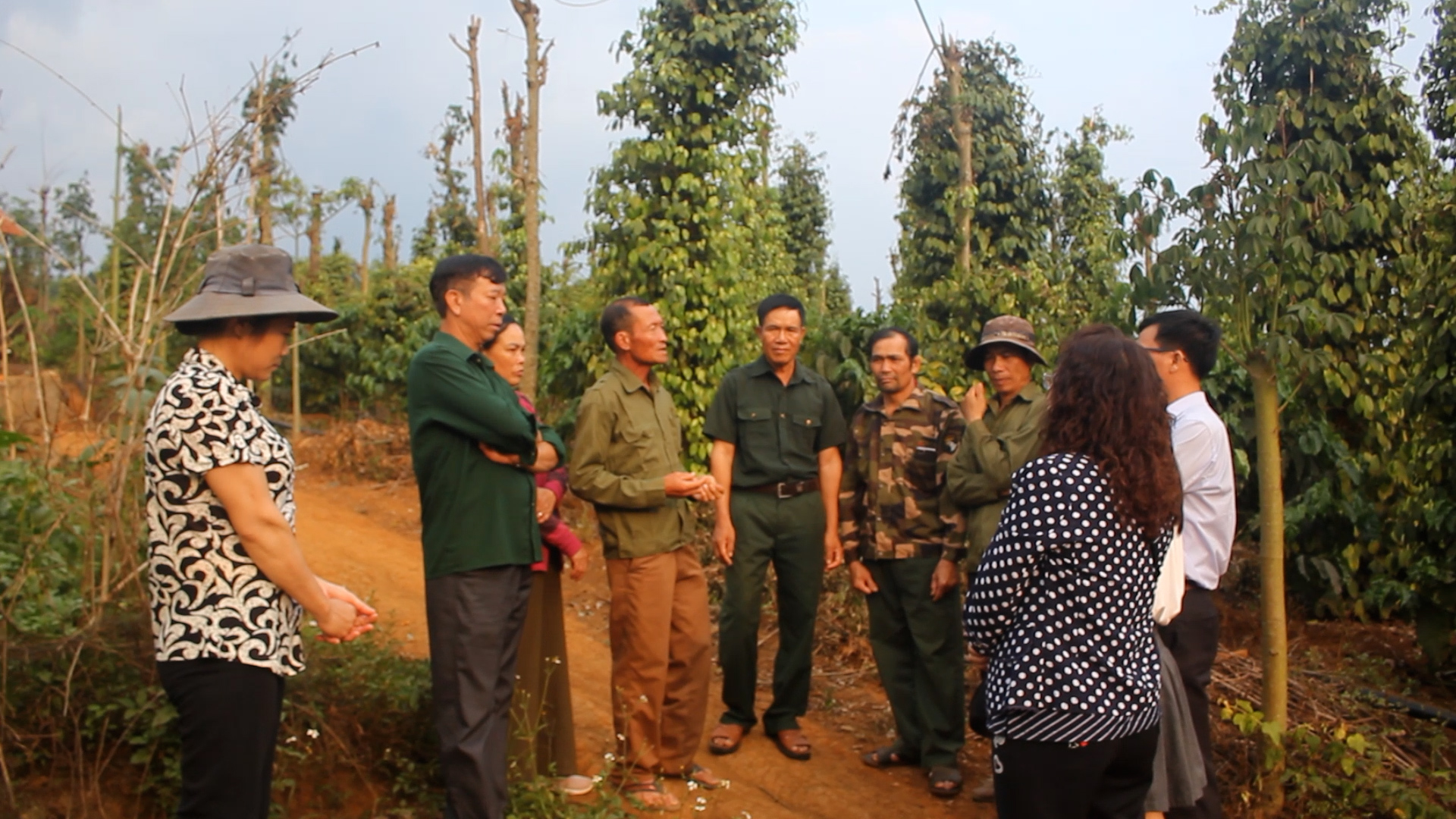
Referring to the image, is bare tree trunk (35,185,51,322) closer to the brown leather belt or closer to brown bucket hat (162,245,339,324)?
brown bucket hat (162,245,339,324)

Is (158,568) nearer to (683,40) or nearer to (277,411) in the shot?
(683,40)

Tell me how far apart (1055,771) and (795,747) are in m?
2.47

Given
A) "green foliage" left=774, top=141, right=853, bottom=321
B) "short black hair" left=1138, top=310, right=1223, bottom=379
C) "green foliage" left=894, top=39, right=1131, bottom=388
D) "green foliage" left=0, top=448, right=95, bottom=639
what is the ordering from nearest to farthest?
"green foliage" left=0, top=448, right=95, bottom=639 < "short black hair" left=1138, top=310, right=1223, bottom=379 < "green foliage" left=894, top=39, right=1131, bottom=388 < "green foliage" left=774, top=141, right=853, bottom=321

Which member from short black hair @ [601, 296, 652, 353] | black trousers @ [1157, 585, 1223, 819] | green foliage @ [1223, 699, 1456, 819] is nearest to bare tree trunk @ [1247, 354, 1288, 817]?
green foliage @ [1223, 699, 1456, 819]

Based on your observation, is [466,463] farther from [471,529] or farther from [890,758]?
[890,758]

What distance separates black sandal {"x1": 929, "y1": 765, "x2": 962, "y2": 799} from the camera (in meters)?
4.54

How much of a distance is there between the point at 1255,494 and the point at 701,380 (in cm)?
422

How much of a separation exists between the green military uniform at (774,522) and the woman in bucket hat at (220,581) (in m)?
2.49

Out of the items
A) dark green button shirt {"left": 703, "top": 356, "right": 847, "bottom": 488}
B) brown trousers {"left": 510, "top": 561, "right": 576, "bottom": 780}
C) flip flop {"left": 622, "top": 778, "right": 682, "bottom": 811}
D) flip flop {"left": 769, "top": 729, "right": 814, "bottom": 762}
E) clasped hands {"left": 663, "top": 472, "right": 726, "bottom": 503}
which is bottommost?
flip flop {"left": 769, "top": 729, "right": 814, "bottom": 762}

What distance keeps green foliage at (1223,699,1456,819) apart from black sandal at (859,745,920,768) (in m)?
1.39

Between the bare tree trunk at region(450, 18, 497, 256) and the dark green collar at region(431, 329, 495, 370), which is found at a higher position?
the bare tree trunk at region(450, 18, 497, 256)

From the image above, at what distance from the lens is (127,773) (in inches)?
135

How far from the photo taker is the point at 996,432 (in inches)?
176

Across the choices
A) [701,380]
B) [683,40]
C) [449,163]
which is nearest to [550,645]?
[701,380]
